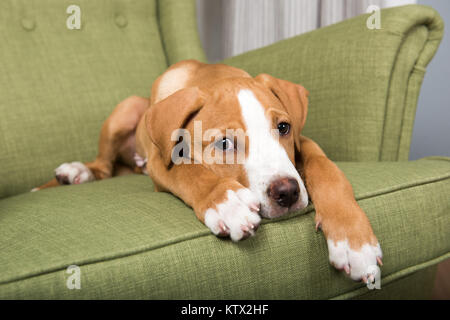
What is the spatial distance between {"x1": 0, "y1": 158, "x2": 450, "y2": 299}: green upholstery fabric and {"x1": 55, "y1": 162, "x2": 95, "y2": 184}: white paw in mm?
478

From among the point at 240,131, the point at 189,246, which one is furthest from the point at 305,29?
the point at 189,246

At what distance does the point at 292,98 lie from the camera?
4.16 feet

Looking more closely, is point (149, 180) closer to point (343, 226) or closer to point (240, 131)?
point (240, 131)

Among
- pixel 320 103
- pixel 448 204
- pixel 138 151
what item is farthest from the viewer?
pixel 138 151

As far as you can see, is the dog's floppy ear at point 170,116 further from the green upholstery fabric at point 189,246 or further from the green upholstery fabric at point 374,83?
the green upholstery fabric at point 374,83

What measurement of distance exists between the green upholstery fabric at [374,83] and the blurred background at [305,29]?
706 millimetres

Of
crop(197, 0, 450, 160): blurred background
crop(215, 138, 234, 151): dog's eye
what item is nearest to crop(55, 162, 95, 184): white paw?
crop(215, 138, 234, 151): dog's eye

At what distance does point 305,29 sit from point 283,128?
6.08ft

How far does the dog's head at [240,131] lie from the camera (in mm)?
992

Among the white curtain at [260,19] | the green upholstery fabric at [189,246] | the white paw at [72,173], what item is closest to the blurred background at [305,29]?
the white curtain at [260,19]
